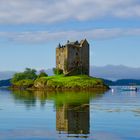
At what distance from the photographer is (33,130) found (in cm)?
4275

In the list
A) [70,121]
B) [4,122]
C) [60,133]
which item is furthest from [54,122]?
[60,133]

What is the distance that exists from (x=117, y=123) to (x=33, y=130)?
9.87 metres

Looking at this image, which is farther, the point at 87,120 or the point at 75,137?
the point at 87,120

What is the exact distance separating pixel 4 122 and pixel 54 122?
17.0 ft

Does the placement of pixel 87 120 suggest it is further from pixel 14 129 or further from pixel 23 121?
pixel 14 129

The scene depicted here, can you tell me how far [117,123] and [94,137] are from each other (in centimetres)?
1073

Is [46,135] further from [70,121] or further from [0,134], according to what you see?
[70,121]

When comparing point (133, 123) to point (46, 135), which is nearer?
point (46, 135)

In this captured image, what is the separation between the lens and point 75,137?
3806 centimetres

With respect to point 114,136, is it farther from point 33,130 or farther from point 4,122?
point 4,122

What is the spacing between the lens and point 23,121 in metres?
51.0

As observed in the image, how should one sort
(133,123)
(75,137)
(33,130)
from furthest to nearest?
(133,123)
(33,130)
(75,137)

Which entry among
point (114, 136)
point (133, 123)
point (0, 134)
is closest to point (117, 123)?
point (133, 123)

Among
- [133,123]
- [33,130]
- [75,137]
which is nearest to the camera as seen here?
[75,137]
